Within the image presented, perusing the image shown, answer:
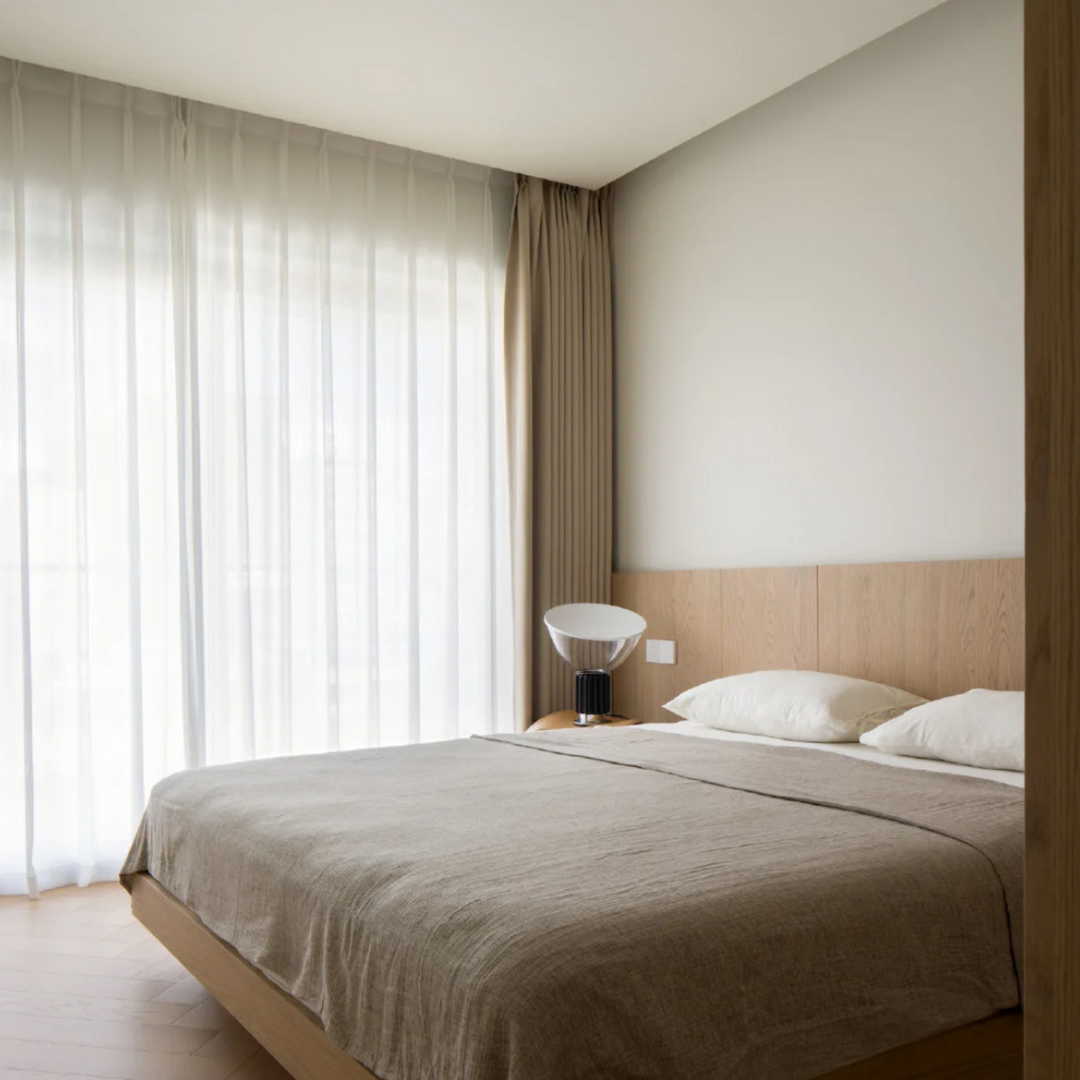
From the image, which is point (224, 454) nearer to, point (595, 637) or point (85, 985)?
point (595, 637)

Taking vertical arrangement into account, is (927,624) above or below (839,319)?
below

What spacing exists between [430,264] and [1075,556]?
153 inches

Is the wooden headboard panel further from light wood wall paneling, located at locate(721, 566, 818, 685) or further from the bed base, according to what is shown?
the bed base

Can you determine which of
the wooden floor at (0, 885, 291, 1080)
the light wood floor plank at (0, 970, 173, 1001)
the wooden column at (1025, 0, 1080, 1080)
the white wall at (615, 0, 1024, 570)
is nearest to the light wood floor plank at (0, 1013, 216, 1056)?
the wooden floor at (0, 885, 291, 1080)

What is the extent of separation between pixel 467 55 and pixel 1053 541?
3152 mm

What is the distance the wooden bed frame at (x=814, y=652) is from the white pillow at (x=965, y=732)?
327 mm

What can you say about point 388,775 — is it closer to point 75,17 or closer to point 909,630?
point 909,630

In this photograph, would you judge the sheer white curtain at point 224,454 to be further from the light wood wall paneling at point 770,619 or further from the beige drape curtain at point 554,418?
the light wood wall paneling at point 770,619

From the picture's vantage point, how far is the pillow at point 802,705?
115 inches

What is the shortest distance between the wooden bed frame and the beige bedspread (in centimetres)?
5

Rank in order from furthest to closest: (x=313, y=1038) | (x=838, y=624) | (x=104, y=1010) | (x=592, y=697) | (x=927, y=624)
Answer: (x=592, y=697) → (x=838, y=624) → (x=927, y=624) → (x=104, y=1010) → (x=313, y=1038)

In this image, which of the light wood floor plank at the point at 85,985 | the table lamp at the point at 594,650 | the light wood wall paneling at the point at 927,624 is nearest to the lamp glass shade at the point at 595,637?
the table lamp at the point at 594,650

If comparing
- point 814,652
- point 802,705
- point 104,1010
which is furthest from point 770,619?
point 104,1010

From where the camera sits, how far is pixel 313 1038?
1.70 metres
